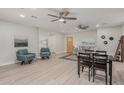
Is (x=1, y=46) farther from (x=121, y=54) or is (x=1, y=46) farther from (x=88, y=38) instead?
(x=88, y=38)

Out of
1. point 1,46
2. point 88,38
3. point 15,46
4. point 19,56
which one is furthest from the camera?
point 88,38

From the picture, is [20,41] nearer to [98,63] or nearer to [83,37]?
[98,63]

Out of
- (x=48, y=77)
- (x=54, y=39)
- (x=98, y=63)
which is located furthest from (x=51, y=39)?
(x=98, y=63)

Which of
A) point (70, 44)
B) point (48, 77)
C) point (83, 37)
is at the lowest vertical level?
point (48, 77)

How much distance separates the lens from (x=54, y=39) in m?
9.60

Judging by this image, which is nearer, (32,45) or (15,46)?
(15,46)

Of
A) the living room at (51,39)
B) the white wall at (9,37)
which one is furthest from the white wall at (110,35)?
the white wall at (9,37)

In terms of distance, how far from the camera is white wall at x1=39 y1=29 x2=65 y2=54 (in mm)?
7834

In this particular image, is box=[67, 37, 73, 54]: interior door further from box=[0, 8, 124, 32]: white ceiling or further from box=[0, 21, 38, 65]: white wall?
box=[0, 8, 124, 32]: white ceiling

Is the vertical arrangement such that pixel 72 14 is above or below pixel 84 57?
above

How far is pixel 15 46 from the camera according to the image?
564 centimetres

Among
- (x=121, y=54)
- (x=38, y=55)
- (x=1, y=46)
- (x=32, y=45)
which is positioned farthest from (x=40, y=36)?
(x=121, y=54)

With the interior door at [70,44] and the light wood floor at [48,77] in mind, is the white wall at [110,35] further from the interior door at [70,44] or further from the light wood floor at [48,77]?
the interior door at [70,44]
